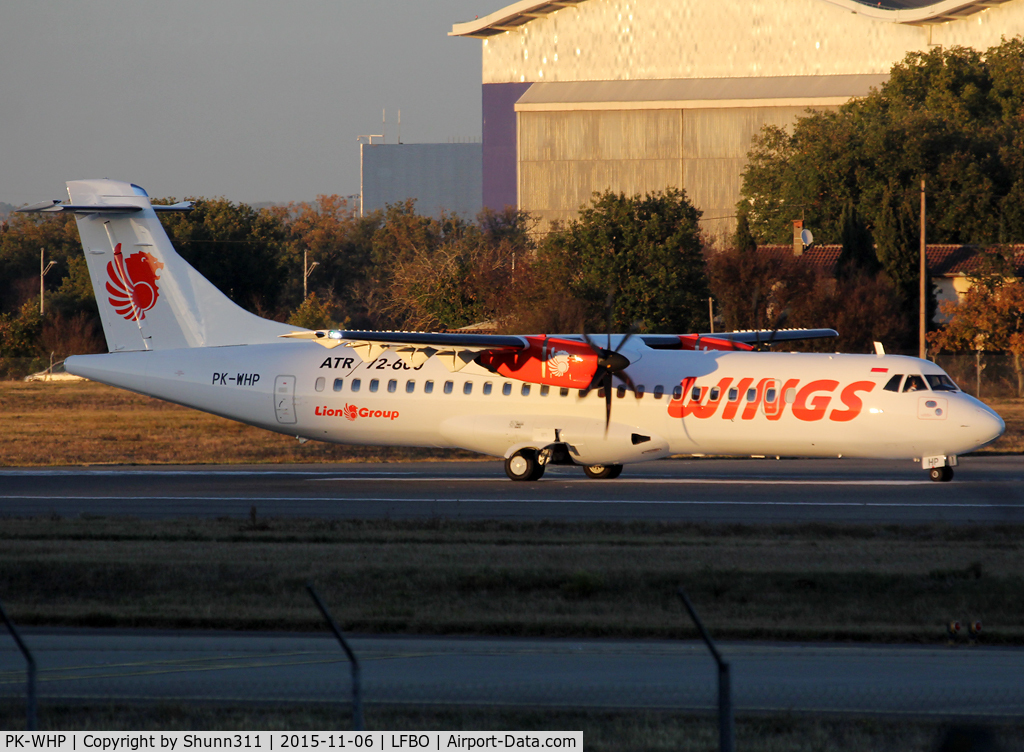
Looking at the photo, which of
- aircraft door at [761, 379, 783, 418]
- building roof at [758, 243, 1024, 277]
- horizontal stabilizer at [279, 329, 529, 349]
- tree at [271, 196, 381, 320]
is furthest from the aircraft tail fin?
tree at [271, 196, 381, 320]

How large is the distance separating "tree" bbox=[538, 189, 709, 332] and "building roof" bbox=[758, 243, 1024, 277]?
4893 mm

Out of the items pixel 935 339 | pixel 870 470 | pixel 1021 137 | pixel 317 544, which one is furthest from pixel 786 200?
pixel 317 544

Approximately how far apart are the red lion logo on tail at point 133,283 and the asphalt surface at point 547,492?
13.0ft

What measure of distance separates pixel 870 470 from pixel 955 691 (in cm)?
2041

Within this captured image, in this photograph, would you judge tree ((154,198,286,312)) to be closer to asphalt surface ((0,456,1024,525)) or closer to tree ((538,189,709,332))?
tree ((538,189,709,332))

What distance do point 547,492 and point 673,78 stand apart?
77.8 meters

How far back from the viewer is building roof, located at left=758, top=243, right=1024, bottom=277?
2379 inches

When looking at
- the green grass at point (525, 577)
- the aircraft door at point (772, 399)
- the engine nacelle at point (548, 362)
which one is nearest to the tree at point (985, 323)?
the aircraft door at point (772, 399)

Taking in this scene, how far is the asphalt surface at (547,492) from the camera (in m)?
21.4

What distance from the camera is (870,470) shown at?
28.9 meters

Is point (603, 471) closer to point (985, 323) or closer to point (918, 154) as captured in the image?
point (985, 323)

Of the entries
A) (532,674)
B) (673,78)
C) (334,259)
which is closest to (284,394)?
(532,674)

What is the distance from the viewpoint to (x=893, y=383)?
24297 mm

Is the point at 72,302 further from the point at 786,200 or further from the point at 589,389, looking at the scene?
the point at 589,389
